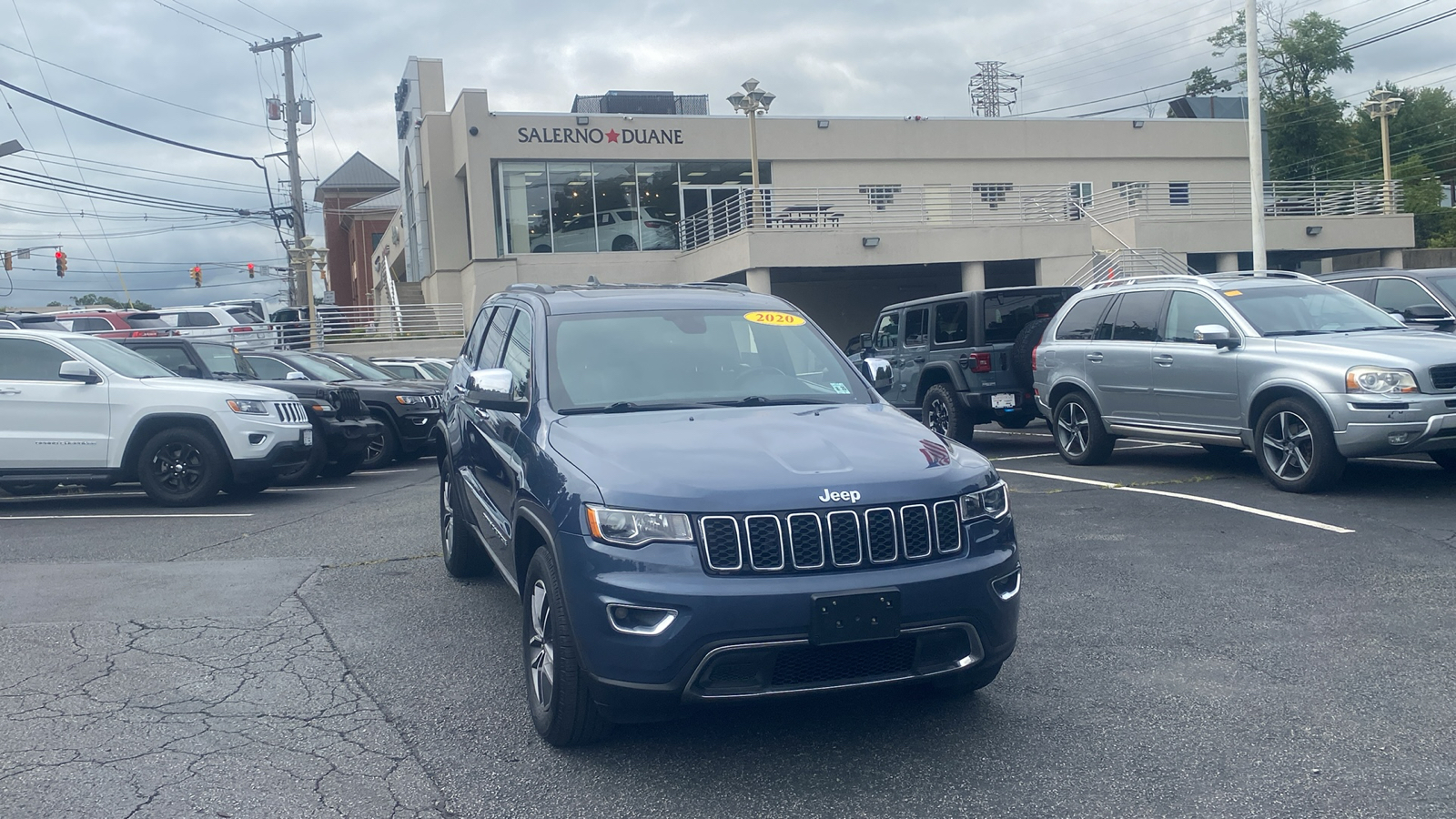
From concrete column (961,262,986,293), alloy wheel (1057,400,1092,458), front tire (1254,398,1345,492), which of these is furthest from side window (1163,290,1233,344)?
concrete column (961,262,986,293)

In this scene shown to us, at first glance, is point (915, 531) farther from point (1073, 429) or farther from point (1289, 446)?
point (1073, 429)

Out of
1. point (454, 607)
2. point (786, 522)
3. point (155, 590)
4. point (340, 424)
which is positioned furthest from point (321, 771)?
point (340, 424)

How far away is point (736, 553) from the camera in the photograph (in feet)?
12.9

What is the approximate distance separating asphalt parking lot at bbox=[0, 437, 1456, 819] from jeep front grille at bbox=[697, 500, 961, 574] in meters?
0.50

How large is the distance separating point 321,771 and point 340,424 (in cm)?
937

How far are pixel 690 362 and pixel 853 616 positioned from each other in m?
1.91

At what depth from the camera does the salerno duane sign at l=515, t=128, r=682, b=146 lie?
33312 millimetres

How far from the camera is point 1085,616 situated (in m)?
6.06

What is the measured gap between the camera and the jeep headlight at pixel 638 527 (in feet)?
13.0

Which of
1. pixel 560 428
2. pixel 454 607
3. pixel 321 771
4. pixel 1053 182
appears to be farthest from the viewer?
pixel 1053 182

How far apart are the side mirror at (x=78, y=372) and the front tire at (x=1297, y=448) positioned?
10.4m

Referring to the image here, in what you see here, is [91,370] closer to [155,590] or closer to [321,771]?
[155,590]

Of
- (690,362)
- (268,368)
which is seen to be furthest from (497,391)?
(268,368)

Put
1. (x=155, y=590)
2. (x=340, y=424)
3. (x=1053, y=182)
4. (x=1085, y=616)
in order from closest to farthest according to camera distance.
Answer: (x=1085, y=616), (x=155, y=590), (x=340, y=424), (x=1053, y=182)
